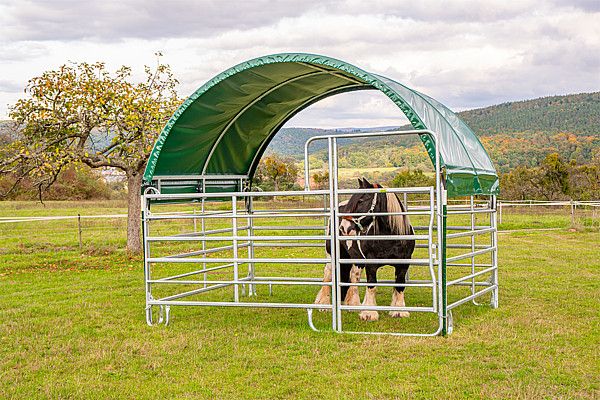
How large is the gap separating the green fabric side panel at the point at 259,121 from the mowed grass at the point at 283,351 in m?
2.24

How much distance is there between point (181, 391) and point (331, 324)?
299 cm

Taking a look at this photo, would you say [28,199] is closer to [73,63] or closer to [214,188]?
[73,63]

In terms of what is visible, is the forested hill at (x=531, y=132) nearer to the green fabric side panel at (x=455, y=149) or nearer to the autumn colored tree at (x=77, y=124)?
the autumn colored tree at (x=77, y=124)

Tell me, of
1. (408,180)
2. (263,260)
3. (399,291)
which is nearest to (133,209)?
(263,260)

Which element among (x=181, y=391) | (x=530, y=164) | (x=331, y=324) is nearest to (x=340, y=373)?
(x=181, y=391)

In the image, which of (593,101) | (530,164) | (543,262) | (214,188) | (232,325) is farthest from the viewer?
(593,101)

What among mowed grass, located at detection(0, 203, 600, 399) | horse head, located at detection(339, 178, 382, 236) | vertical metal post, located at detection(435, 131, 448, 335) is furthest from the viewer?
horse head, located at detection(339, 178, 382, 236)

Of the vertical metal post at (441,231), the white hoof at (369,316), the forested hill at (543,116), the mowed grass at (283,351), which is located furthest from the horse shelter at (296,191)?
the forested hill at (543,116)

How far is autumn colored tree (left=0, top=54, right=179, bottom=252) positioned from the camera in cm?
1574

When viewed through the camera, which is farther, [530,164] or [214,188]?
[530,164]

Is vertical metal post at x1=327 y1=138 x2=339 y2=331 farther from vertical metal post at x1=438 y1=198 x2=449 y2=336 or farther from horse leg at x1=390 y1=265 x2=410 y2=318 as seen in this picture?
horse leg at x1=390 y1=265 x2=410 y2=318

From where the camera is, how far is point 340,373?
608 cm

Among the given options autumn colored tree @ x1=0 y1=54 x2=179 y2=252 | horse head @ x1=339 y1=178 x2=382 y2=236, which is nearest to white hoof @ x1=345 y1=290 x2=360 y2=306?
horse head @ x1=339 y1=178 x2=382 y2=236

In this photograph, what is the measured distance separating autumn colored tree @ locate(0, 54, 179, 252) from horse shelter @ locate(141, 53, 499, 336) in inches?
193
